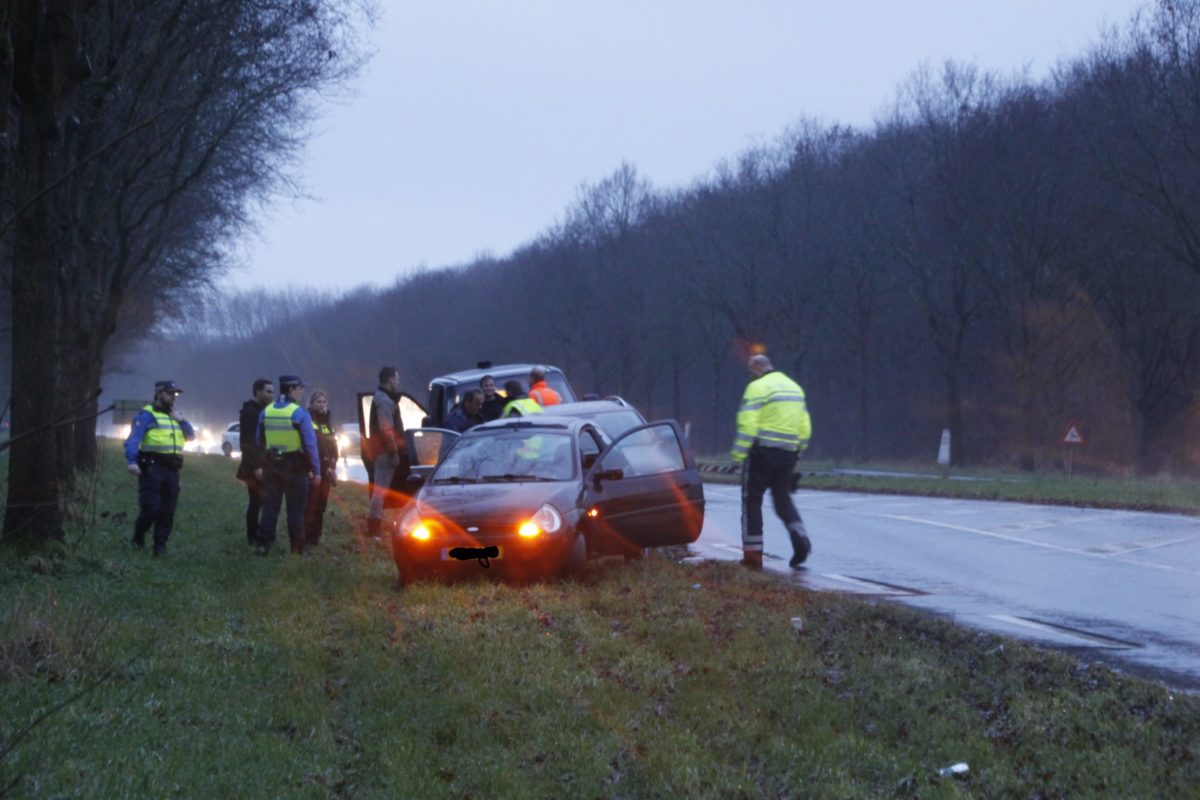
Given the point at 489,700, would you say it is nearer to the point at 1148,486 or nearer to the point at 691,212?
the point at 1148,486

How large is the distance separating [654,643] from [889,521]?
12687 millimetres

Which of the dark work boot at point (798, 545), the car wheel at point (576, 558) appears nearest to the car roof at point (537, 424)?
the car wheel at point (576, 558)

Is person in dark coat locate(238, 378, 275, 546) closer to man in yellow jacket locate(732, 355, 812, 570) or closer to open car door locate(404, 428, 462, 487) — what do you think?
open car door locate(404, 428, 462, 487)

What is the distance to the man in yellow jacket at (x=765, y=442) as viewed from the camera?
15.0 meters

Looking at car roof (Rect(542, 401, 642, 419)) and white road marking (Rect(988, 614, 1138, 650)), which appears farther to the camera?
car roof (Rect(542, 401, 642, 419))

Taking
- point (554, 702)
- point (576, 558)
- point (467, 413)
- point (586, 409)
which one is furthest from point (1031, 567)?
point (554, 702)

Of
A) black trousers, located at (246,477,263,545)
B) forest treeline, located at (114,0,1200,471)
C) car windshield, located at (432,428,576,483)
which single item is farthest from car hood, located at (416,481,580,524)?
forest treeline, located at (114,0,1200,471)

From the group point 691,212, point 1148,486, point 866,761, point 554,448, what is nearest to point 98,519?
point 554,448

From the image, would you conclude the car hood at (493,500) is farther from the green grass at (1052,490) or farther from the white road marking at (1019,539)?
the green grass at (1052,490)

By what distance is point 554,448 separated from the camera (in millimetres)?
14734

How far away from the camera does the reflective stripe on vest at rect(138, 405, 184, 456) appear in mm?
15633

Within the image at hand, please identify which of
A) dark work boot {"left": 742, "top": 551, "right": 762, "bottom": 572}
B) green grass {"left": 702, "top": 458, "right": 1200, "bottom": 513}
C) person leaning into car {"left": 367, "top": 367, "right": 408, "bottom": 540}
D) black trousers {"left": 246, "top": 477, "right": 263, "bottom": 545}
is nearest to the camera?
dark work boot {"left": 742, "top": 551, "right": 762, "bottom": 572}

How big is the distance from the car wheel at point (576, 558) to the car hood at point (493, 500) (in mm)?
309

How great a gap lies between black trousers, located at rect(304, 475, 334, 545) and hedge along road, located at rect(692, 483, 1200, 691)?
4490 millimetres
